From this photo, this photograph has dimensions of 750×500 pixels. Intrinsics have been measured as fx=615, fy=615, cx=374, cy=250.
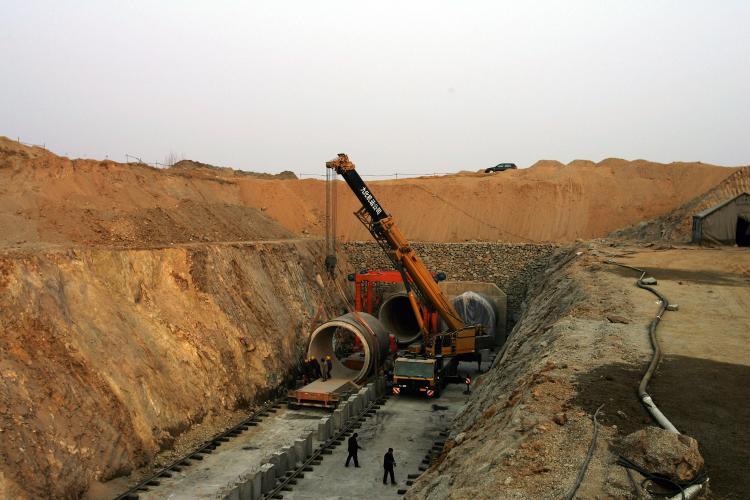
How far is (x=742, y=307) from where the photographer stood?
15781mm

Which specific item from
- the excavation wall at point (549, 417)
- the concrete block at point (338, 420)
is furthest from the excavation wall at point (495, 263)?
the excavation wall at point (549, 417)

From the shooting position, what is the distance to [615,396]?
→ 924 centimetres

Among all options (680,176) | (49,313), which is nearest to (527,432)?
(49,313)

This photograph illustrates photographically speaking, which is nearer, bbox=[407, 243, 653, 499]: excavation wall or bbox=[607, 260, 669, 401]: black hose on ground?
bbox=[407, 243, 653, 499]: excavation wall

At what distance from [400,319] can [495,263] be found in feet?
20.9

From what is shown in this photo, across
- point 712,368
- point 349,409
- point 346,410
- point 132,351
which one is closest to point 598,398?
point 712,368

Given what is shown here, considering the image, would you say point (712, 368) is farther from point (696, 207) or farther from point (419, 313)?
point (696, 207)

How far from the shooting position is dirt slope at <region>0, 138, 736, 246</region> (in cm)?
2562

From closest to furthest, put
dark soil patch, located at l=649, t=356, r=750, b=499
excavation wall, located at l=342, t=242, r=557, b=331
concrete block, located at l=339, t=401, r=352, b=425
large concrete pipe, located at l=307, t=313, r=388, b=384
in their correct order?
dark soil patch, located at l=649, t=356, r=750, b=499 < concrete block, located at l=339, t=401, r=352, b=425 < large concrete pipe, located at l=307, t=313, r=388, b=384 < excavation wall, located at l=342, t=242, r=557, b=331

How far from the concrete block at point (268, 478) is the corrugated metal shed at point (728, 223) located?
2212 cm

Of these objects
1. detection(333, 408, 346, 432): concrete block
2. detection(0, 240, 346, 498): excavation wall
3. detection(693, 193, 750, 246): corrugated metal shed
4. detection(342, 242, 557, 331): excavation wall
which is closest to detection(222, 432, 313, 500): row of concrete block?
detection(333, 408, 346, 432): concrete block

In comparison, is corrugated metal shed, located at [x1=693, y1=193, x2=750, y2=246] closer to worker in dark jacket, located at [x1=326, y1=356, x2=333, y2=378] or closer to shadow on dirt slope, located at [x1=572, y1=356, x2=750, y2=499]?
worker in dark jacket, located at [x1=326, y1=356, x2=333, y2=378]

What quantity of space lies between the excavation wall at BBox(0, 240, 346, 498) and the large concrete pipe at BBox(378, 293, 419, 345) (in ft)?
23.1

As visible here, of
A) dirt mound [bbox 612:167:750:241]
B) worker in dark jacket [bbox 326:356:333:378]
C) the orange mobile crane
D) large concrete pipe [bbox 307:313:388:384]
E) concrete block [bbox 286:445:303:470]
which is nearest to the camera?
concrete block [bbox 286:445:303:470]
